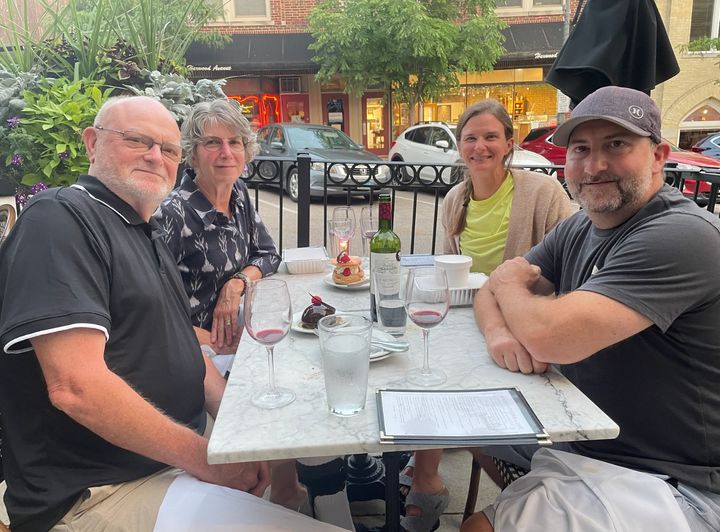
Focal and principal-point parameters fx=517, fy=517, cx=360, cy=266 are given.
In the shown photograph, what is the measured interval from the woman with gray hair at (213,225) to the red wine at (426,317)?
1.18m

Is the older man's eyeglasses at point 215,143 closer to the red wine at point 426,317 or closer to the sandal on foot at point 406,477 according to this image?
the red wine at point 426,317

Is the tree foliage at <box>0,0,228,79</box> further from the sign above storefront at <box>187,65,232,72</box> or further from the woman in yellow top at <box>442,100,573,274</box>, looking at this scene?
the sign above storefront at <box>187,65,232,72</box>

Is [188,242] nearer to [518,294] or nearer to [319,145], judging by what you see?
[518,294]

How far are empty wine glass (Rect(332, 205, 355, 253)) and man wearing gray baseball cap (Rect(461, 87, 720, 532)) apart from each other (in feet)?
3.76

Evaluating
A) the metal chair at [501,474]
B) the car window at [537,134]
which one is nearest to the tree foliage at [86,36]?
the metal chair at [501,474]

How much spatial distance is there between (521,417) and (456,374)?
291 millimetres

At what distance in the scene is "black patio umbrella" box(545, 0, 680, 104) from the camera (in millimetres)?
2508

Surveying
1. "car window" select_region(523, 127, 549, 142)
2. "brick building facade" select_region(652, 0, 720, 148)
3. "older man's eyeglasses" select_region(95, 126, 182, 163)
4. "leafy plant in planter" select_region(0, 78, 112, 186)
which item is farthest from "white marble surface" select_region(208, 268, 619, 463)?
"brick building facade" select_region(652, 0, 720, 148)

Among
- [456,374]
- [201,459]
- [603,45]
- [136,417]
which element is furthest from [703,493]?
[603,45]

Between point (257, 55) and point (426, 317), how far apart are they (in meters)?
17.1

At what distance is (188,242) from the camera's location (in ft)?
7.84

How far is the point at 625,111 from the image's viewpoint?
5.41 feet

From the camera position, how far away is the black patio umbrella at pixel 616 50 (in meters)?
2.51

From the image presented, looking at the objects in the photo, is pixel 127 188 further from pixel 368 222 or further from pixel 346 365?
pixel 368 222
